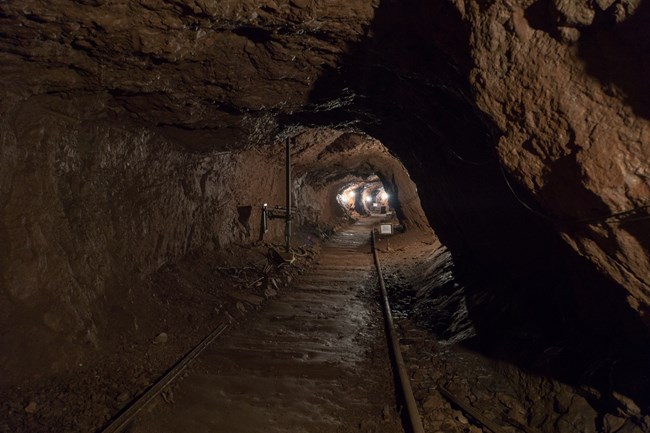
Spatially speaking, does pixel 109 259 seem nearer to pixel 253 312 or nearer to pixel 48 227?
pixel 48 227

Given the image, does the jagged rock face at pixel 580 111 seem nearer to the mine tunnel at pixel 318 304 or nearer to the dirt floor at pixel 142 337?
the mine tunnel at pixel 318 304

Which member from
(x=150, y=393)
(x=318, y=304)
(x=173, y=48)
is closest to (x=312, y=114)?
(x=173, y=48)

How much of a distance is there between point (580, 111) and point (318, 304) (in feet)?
21.2

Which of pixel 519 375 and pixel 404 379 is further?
pixel 404 379

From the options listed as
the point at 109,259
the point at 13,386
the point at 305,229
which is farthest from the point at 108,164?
the point at 305,229

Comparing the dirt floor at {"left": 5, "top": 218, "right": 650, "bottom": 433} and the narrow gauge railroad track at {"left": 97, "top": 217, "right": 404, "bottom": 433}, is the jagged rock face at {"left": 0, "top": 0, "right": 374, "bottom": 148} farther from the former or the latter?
the narrow gauge railroad track at {"left": 97, "top": 217, "right": 404, "bottom": 433}

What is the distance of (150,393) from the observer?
13.5 feet

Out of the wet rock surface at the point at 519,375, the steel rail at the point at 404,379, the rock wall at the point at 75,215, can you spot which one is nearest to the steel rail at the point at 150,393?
the rock wall at the point at 75,215

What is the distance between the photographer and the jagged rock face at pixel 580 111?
7.42 feet

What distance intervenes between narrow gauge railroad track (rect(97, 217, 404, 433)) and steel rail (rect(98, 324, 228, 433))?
0.03 ft

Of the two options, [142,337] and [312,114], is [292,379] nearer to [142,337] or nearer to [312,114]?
[142,337]

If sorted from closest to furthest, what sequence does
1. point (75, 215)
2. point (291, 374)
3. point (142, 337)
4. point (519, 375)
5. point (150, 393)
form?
point (150, 393) → point (519, 375) → point (291, 374) → point (75, 215) → point (142, 337)

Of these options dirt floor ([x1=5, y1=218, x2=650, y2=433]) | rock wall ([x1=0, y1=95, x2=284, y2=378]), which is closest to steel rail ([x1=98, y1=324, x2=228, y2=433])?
dirt floor ([x1=5, y1=218, x2=650, y2=433])

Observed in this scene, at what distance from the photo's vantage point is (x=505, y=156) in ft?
10.1
